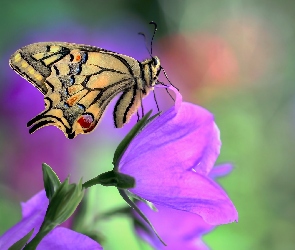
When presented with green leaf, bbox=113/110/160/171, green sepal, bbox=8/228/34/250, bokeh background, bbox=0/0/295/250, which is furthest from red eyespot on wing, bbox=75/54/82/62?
bokeh background, bbox=0/0/295/250

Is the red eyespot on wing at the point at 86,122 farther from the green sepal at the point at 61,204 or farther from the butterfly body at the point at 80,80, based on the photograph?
the green sepal at the point at 61,204

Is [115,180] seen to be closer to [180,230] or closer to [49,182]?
[49,182]

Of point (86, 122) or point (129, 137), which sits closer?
point (129, 137)

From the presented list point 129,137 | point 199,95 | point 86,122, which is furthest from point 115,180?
point 199,95

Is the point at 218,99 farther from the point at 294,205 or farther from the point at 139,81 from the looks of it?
the point at 139,81

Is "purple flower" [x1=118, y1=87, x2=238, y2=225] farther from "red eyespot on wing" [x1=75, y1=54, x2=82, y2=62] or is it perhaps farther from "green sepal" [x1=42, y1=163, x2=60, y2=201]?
"red eyespot on wing" [x1=75, y1=54, x2=82, y2=62]

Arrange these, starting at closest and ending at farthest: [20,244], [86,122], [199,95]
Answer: [20,244]
[86,122]
[199,95]

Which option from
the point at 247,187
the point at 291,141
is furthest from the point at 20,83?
the point at 291,141
